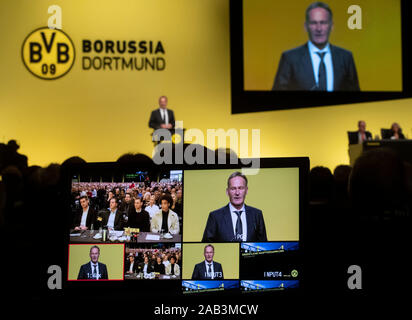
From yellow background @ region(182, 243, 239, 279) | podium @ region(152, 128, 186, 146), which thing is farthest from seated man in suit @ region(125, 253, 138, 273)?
podium @ region(152, 128, 186, 146)

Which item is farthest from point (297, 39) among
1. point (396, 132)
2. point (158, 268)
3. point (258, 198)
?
point (158, 268)

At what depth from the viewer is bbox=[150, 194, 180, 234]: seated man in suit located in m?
1.18

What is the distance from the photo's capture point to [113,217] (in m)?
1.21

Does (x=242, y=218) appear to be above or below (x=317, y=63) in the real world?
below

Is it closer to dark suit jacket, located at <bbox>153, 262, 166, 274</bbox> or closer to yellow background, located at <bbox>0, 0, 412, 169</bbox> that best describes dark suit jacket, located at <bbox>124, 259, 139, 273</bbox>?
dark suit jacket, located at <bbox>153, 262, 166, 274</bbox>

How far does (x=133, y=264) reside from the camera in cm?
118

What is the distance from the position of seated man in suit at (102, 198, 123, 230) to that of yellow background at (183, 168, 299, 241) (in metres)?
0.16

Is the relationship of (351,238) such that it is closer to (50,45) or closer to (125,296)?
(125,296)

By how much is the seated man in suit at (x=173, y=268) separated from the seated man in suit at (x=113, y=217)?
0.14 metres

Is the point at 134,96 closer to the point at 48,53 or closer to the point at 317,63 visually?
the point at 48,53

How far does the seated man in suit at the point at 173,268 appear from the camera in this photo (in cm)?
117

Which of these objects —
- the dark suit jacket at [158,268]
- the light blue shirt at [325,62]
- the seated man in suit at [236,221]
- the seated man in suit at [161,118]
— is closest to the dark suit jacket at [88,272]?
the dark suit jacket at [158,268]

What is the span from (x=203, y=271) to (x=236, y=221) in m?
0.14
